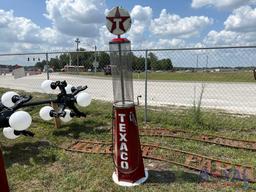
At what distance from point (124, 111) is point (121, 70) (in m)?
0.55

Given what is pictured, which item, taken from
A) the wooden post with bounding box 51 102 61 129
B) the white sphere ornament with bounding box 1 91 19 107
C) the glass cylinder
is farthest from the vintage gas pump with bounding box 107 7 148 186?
the wooden post with bounding box 51 102 61 129

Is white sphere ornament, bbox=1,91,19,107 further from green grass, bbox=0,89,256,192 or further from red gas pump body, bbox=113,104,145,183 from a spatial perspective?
red gas pump body, bbox=113,104,145,183

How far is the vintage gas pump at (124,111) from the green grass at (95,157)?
0.21 meters

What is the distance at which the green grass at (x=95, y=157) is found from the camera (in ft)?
13.7

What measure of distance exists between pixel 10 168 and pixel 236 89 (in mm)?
14204

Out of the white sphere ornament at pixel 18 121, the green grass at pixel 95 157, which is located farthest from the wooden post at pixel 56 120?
the white sphere ornament at pixel 18 121

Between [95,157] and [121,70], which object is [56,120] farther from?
[121,70]

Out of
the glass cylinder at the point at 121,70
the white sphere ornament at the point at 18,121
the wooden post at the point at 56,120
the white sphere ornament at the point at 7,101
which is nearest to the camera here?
the glass cylinder at the point at 121,70

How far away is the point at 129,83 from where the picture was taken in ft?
13.9

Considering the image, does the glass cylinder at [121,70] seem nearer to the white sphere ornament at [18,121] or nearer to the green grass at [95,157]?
the green grass at [95,157]

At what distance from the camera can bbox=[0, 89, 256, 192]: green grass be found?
4188mm

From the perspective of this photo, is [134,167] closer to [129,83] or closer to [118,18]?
[129,83]

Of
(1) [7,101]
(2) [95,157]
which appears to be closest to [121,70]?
(2) [95,157]

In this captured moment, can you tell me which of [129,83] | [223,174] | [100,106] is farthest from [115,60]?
[100,106]
